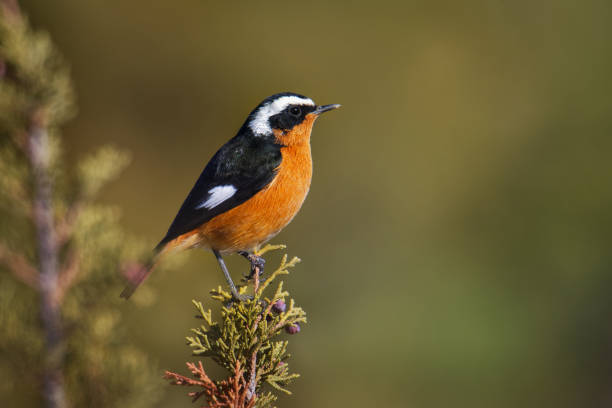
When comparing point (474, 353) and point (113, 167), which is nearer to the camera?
point (113, 167)

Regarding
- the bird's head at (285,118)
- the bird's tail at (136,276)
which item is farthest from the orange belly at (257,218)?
the bird's tail at (136,276)

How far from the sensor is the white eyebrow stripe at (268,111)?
3600 mm

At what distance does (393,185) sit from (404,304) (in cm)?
129

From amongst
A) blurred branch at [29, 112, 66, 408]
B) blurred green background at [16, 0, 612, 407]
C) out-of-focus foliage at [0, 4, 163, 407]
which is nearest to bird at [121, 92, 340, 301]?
out-of-focus foliage at [0, 4, 163, 407]

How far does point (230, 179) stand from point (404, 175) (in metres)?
3.63

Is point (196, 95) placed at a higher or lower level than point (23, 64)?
higher

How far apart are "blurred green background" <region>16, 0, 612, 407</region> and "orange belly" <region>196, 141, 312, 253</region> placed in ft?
6.61

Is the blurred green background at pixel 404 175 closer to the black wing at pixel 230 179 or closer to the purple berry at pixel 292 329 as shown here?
the black wing at pixel 230 179

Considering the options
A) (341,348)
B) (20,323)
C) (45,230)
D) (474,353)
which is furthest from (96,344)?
(474,353)

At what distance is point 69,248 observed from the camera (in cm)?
271

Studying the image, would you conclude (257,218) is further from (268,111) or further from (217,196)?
(268,111)

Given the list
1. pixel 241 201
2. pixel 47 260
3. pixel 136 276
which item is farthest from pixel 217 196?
pixel 47 260

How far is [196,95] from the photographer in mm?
6023

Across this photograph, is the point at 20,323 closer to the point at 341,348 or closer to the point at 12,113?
the point at 12,113
